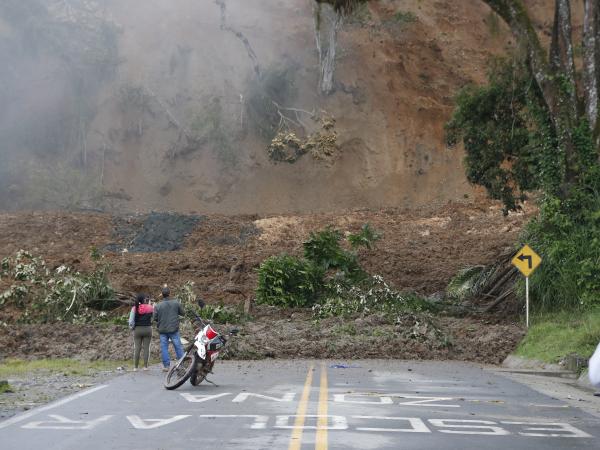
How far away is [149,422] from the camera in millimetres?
11516

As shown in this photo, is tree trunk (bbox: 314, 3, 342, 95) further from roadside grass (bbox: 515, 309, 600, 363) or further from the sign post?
roadside grass (bbox: 515, 309, 600, 363)

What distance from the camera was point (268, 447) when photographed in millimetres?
9445

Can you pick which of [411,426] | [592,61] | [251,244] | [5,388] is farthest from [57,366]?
[251,244]

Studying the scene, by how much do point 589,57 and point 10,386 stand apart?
1878 cm

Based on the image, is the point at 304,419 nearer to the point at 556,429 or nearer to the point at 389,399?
the point at 389,399

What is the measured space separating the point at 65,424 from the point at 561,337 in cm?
1394

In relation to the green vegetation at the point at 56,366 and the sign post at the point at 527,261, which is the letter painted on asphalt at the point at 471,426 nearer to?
the green vegetation at the point at 56,366

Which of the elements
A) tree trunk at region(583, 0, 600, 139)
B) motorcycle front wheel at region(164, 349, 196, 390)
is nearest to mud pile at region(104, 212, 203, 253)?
tree trunk at region(583, 0, 600, 139)

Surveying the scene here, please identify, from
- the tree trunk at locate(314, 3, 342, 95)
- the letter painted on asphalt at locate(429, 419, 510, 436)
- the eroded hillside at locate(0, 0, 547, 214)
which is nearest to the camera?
the letter painted on asphalt at locate(429, 419, 510, 436)

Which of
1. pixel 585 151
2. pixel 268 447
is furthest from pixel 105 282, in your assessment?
pixel 268 447

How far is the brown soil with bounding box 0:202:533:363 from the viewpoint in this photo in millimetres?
24562

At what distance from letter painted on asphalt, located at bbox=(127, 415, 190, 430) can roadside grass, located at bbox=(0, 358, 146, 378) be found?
8325mm

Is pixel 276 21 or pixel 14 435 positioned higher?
pixel 276 21

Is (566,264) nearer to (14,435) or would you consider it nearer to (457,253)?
(457,253)
